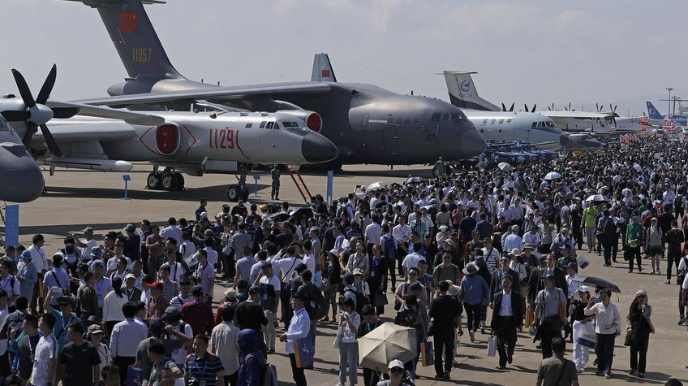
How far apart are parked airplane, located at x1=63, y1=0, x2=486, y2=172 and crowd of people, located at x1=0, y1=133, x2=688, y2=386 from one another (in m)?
19.8

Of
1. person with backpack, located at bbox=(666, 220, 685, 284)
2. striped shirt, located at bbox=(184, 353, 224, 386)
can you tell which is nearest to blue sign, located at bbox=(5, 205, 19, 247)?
striped shirt, located at bbox=(184, 353, 224, 386)

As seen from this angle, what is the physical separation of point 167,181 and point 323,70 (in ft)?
74.8

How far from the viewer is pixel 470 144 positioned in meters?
41.3

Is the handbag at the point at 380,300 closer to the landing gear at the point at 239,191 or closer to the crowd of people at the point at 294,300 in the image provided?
the crowd of people at the point at 294,300

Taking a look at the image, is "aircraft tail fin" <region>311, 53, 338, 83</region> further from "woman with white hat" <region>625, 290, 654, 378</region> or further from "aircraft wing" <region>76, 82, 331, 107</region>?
"woman with white hat" <region>625, 290, 654, 378</region>

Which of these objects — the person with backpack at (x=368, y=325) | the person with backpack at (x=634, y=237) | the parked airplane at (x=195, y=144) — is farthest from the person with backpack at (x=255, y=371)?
the parked airplane at (x=195, y=144)

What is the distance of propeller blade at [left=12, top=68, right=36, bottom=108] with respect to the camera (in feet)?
→ 79.1

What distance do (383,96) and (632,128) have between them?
292ft

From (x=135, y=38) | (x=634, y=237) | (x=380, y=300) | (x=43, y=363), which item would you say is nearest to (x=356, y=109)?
(x=135, y=38)

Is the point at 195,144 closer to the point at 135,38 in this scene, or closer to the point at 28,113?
the point at 28,113

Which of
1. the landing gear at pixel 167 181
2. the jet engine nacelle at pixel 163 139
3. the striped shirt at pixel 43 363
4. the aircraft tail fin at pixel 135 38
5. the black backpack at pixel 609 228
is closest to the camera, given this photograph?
the striped shirt at pixel 43 363

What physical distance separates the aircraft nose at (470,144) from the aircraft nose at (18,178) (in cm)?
2390

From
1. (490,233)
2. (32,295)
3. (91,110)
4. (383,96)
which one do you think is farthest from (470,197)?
(383,96)

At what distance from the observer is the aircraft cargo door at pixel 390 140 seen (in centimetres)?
4072
